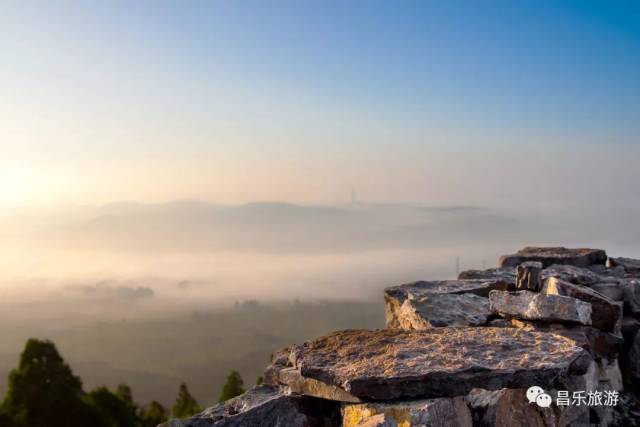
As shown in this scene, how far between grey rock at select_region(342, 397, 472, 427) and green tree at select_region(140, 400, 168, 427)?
4138cm

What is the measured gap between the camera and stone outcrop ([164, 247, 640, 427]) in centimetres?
525

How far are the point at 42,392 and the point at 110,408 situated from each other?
233 inches

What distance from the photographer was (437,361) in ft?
18.2

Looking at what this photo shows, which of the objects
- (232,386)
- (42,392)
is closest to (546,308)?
(42,392)

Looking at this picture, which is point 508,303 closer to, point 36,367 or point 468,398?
point 468,398

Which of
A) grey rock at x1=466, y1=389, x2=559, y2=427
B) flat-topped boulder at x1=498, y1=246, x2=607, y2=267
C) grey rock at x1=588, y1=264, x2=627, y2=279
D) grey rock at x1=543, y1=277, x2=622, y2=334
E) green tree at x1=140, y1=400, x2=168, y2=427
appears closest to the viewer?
grey rock at x1=466, y1=389, x2=559, y2=427

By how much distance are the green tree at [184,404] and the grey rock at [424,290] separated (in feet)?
127

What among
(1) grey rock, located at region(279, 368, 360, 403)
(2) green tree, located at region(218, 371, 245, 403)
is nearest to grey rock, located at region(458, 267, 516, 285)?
(1) grey rock, located at region(279, 368, 360, 403)

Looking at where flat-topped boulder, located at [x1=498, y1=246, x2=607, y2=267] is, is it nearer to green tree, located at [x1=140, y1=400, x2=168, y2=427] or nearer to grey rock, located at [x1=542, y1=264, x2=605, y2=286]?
grey rock, located at [x1=542, y1=264, x2=605, y2=286]

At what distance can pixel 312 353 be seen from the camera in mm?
6242

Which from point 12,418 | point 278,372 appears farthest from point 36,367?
point 278,372

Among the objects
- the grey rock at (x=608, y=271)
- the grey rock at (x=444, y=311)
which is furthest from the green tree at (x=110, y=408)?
the grey rock at (x=444, y=311)

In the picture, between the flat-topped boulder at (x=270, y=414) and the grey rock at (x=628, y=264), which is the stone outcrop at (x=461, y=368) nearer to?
the flat-topped boulder at (x=270, y=414)

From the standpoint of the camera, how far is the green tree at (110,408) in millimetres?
32312
